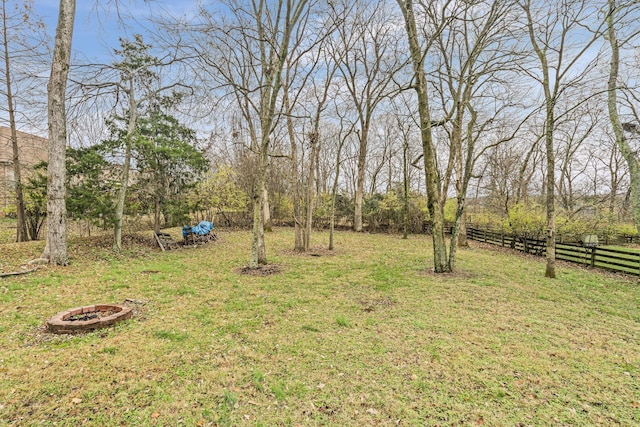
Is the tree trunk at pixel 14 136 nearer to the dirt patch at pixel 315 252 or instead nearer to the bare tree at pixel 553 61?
the dirt patch at pixel 315 252

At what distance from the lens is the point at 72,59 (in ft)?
22.8

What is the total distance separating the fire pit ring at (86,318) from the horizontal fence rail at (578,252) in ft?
40.2

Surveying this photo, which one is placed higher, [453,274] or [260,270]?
[260,270]

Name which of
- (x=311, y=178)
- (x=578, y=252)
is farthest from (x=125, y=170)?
(x=578, y=252)

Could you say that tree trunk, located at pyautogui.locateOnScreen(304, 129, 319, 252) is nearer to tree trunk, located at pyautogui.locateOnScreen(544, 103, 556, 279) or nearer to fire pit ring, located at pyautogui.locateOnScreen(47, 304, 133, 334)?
tree trunk, located at pyautogui.locateOnScreen(544, 103, 556, 279)

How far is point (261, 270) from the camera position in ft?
23.4

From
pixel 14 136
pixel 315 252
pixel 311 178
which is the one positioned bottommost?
pixel 315 252

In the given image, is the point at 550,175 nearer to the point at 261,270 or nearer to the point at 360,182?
the point at 261,270

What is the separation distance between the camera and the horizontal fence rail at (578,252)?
27.4 ft

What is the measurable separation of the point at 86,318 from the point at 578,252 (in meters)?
Answer: 13.6

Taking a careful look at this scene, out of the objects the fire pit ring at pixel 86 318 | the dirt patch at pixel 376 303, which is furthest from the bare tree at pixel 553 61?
the fire pit ring at pixel 86 318

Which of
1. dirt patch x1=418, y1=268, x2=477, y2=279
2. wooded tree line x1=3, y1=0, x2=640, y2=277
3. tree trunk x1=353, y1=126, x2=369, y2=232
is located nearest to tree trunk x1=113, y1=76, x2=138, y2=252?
wooded tree line x1=3, y1=0, x2=640, y2=277

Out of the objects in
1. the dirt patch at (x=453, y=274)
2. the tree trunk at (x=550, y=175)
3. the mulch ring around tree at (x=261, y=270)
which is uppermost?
the tree trunk at (x=550, y=175)

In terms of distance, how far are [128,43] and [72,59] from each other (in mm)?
2288
